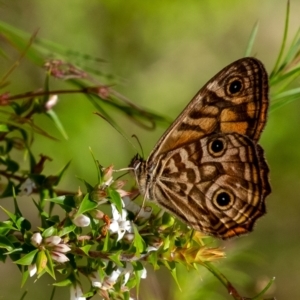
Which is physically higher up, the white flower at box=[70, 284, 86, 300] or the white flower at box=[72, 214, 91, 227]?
the white flower at box=[72, 214, 91, 227]

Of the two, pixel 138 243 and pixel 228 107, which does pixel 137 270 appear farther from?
pixel 228 107

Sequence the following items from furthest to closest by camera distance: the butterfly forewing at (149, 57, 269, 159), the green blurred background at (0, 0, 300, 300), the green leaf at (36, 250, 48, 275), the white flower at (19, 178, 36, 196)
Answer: the green blurred background at (0, 0, 300, 300)
the butterfly forewing at (149, 57, 269, 159)
the white flower at (19, 178, 36, 196)
the green leaf at (36, 250, 48, 275)

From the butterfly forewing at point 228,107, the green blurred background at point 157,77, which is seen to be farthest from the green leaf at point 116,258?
the green blurred background at point 157,77

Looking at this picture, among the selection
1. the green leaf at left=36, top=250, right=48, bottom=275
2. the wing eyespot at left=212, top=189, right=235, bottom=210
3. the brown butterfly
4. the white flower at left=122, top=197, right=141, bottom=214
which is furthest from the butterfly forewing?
the green leaf at left=36, top=250, right=48, bottom=275

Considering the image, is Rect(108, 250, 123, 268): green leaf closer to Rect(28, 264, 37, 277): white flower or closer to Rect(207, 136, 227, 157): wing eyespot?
Rect(28, 264, 37, 277): white flower

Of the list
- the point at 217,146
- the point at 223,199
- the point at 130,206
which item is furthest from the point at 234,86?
the point at 130,206

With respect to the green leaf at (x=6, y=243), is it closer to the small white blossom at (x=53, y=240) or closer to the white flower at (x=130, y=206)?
the small white blossom at (x=53, y=240)

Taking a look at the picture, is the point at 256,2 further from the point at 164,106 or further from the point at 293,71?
the point at 293,71
